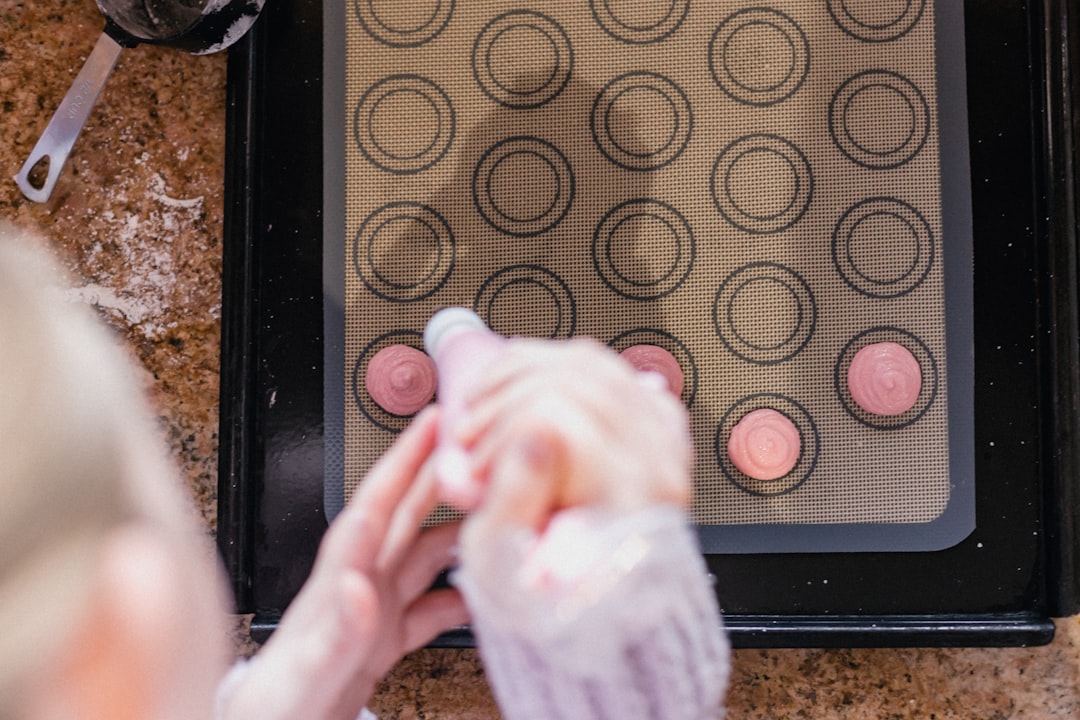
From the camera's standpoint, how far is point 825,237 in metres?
0.53

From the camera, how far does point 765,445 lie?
1.67 ft

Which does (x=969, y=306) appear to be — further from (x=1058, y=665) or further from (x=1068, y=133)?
(x=1058, y=665)

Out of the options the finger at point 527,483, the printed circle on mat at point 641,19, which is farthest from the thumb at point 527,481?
the printed circle on mat at point 641,19

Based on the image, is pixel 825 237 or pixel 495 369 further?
pixel 825 237

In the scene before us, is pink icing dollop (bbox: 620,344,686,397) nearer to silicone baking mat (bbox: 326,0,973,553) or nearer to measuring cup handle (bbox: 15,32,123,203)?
silicone baking mat (bbox: 326,0,973,553)

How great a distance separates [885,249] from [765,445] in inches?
5.8

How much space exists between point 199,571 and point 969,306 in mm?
465

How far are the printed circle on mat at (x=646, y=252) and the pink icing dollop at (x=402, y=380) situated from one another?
0.42ft

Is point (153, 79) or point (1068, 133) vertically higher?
point (153, 79)

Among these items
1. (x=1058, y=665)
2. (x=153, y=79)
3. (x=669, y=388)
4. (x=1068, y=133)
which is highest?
(x=153, y=79)

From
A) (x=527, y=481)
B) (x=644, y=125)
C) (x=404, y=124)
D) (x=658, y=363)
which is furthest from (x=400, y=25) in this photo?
(x=527, y=481)

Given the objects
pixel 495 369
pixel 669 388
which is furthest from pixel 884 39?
pixel 495 369

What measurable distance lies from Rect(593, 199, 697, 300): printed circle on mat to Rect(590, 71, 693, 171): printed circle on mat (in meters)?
0.03

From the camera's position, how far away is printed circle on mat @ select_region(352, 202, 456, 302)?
0.53 meters
